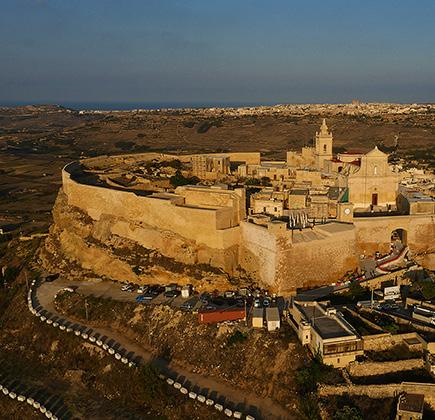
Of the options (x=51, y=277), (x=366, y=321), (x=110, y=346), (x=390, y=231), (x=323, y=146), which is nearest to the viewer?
(x=366, y=321)

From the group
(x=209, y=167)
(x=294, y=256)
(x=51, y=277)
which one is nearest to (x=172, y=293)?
(x=294, y=256)

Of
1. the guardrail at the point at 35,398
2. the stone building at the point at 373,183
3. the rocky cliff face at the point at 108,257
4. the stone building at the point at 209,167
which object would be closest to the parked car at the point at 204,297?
the rocky cliff face at the point at 108,257

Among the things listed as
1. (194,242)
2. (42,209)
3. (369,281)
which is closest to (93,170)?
(42,209)

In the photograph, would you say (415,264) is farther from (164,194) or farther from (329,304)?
(164,194)

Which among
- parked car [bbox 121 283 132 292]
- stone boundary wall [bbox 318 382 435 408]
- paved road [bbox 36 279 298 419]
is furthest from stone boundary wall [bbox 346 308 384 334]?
parked car [bbox 121 283 132 292]

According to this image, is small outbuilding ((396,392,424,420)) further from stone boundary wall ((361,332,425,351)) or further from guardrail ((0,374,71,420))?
guardrail ((0,374,71,420))

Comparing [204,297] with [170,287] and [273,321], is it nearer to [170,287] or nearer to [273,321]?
[170,287]
